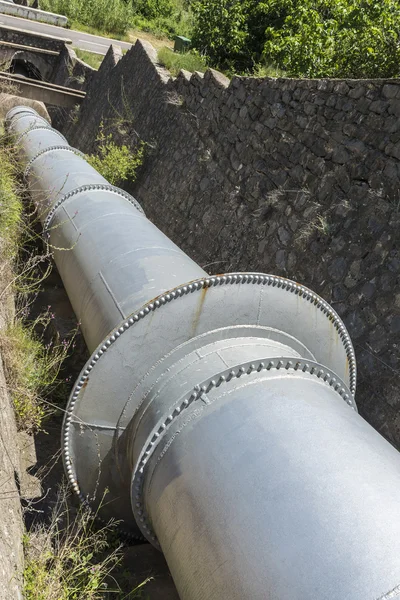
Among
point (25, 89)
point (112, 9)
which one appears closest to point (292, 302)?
point (25, 89)

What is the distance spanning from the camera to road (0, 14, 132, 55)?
1925 centimetres

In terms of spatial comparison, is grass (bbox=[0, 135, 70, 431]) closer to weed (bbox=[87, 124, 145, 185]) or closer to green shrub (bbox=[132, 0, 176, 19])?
weed (bbox=[87, 124, 145, 185])

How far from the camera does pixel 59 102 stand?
11969 millimetres

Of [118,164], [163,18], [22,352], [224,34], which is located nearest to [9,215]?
[22,352]

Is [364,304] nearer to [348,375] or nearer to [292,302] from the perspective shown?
[348,375]

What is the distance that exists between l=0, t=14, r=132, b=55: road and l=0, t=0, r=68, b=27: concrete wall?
25 cm

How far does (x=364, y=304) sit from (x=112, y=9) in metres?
22.0

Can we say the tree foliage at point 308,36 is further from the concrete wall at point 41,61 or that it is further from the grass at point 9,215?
the concrete wall at point 41,61

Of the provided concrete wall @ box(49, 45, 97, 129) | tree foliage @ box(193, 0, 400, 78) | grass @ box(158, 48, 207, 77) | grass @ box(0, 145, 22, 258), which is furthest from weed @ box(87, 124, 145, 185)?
concrete wall @ box(49, 45, 97, 129)

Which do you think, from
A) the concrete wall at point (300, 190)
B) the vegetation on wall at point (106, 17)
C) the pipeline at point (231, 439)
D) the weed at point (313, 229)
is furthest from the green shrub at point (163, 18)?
the pipeline at point (231, 439)

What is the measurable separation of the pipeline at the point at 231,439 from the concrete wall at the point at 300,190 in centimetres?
146

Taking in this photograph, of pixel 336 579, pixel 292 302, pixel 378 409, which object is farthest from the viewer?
pixel 378 409

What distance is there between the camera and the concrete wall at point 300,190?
4180 millimetres

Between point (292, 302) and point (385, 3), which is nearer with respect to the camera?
point (292, 302)
